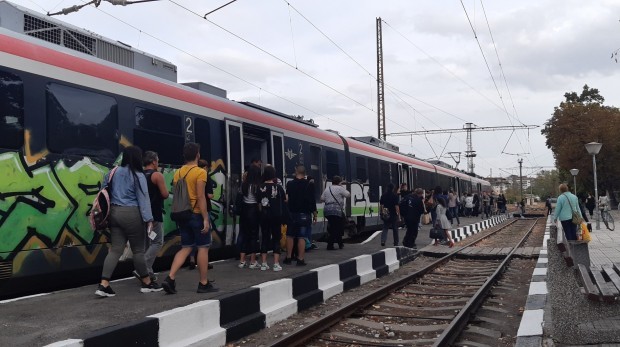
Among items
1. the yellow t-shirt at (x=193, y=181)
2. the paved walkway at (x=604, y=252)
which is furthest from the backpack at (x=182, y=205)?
the paved walkway at (x=604, y=252)

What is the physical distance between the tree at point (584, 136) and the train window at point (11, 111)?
4329cm

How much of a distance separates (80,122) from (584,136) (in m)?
43.5

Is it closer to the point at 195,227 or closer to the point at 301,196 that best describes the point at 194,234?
the point at 195,227

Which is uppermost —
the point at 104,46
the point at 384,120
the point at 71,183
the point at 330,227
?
the point at 384,120

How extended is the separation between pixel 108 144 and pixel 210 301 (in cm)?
271

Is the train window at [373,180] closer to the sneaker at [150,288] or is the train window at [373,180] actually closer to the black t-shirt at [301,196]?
the black t-shirt at [301,196]

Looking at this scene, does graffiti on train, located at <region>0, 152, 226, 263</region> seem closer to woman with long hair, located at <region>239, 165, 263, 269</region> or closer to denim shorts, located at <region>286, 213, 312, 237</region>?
woman with long hair, located at <region>239, 165, 263, 269</region>

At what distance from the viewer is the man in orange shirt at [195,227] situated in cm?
605

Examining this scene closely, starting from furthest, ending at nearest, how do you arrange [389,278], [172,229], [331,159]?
[331,159], [389,278], [172,229]

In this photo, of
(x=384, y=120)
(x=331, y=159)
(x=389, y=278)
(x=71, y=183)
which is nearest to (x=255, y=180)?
(x=71, y=183)

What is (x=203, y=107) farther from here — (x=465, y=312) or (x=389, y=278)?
(x=465, y=312)

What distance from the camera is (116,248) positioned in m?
5.70

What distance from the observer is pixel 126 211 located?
5719 millimetres

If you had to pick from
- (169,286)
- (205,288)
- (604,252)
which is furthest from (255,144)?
(604,252)
